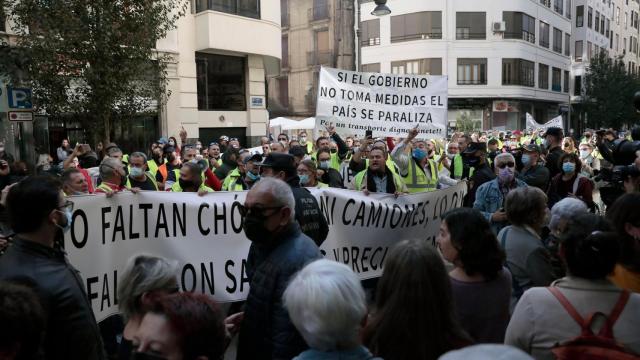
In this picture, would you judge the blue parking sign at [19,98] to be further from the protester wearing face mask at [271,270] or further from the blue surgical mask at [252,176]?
the protester wearing face mask at [271,270]

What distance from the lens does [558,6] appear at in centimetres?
4700

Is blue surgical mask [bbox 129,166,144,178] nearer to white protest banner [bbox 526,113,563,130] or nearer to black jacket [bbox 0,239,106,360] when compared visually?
black jacket [bbox 0,239,106,360]

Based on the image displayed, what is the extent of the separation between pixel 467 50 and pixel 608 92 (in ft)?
53.7

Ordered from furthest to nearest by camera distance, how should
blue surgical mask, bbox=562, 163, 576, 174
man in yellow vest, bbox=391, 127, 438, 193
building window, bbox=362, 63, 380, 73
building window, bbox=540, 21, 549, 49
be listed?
building window, bbox=540, 21, 549, 49 < building window, bbox=362, 63, 380, 73 < man in yellow vest, bbox=391, 127, 438, 193 < blue surgical mask, bbox=562, 163, 576, 174

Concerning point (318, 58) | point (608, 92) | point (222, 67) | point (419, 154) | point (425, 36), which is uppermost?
point (425, 36)

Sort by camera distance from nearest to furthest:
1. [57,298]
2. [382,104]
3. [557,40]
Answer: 1. [57,298]
2. [382,104]
3. [557,40]

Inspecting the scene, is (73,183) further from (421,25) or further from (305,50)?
(305,50)

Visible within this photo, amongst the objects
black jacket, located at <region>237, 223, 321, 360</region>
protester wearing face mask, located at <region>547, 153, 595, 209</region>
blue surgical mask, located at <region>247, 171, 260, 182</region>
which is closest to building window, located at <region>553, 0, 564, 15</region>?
protester wearing face mask, located at <region>547, 153, 595, 209</region>

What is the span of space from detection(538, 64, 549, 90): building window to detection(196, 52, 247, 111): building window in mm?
30987

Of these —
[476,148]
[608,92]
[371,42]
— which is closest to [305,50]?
[371,42]

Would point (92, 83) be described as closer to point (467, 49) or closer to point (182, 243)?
point (182, 243)

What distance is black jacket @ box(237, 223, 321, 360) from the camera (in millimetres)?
2572

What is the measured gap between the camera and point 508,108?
39938 mm

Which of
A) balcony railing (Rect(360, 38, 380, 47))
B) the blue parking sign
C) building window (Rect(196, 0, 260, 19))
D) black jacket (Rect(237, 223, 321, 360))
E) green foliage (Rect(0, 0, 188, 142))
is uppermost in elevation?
balcony railing (Rect(360, 38, 380, 47))
